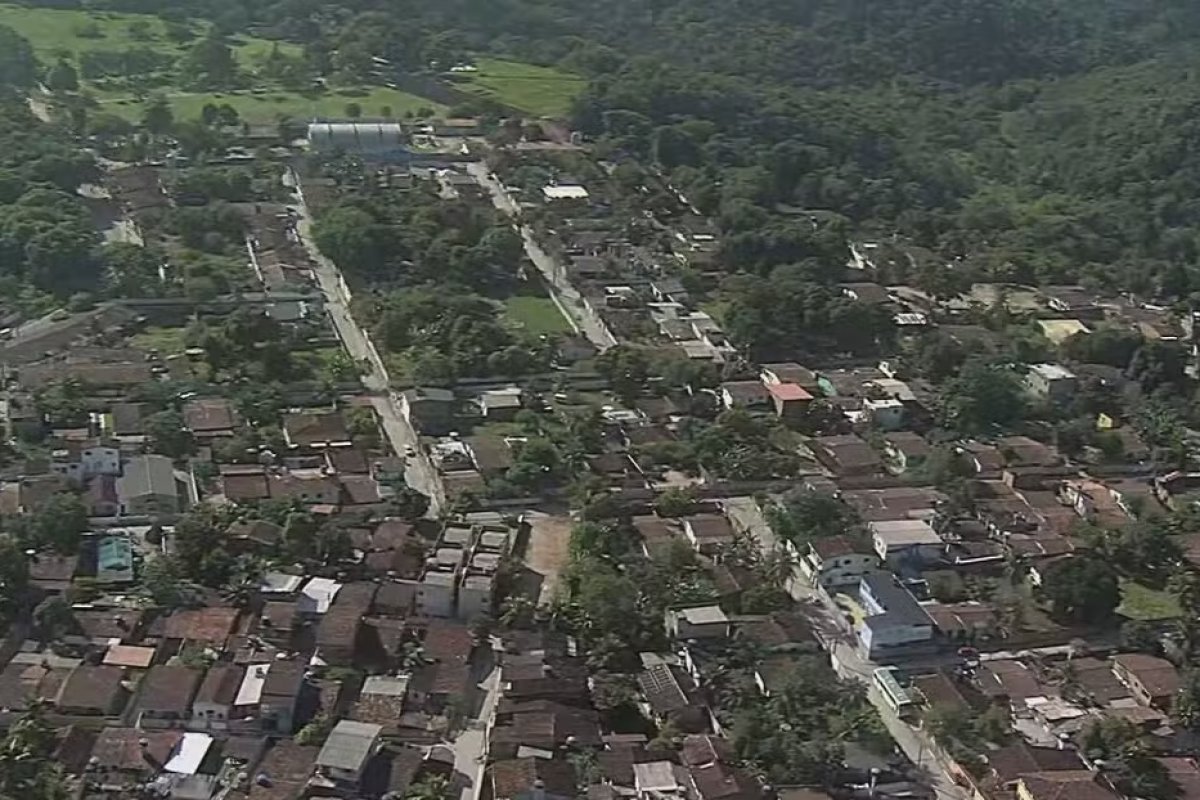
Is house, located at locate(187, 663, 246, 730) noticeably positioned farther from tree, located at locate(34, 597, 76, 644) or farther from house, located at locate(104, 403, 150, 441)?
house, located at locate(104, 403, 150, 441)

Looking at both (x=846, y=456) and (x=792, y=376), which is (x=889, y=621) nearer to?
(x=846, y=456)

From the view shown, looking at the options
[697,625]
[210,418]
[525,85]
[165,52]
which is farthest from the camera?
[165,52]

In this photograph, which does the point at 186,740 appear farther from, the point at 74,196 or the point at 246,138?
the point at 246,138

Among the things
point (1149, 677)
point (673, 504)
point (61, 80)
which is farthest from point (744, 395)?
point (61, 80)

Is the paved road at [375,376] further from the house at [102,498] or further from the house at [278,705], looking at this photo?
the house at [278,705]

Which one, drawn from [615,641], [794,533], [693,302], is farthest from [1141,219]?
[615,641]

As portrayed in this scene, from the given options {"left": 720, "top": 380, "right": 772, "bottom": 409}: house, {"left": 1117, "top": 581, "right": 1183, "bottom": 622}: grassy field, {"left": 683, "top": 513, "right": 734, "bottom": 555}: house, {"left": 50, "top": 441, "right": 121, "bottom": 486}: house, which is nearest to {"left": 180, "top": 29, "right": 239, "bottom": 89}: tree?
{"left": 720, "top": 380, "right": 772, "bottom": 409}: house

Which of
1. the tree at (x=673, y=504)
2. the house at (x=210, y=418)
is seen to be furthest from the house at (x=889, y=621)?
the house at (x=210, y=418)
